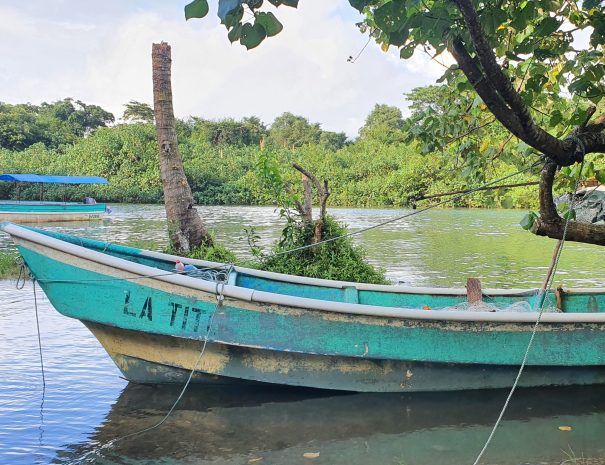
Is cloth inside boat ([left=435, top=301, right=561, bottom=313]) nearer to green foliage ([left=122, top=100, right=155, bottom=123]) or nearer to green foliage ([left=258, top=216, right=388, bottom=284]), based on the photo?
green foliage ([left=258, top=216, right=388, bottom=284])

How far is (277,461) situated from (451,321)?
1663mm

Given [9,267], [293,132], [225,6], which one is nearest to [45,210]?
[9,267]

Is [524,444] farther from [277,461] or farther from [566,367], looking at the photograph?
[277,461]

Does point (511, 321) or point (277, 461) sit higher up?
point (511, 321)

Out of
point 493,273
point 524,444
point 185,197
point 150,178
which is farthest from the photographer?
point 150,178

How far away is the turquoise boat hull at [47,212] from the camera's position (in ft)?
73.3

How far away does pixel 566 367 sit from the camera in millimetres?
5059

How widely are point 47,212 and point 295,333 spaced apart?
70.3 feet

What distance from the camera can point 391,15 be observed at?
221 centimetres

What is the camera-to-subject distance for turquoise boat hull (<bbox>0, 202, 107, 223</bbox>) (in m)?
22.3

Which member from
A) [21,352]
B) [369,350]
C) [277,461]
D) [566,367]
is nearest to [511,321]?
[566,367]

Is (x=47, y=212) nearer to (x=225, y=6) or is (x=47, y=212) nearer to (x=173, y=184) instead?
(x=173, y=184)

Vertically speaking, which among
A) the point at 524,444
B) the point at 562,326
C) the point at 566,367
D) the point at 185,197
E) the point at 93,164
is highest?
the point at 93,164

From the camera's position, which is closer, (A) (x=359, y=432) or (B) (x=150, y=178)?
(A) (x=359, y=432)
